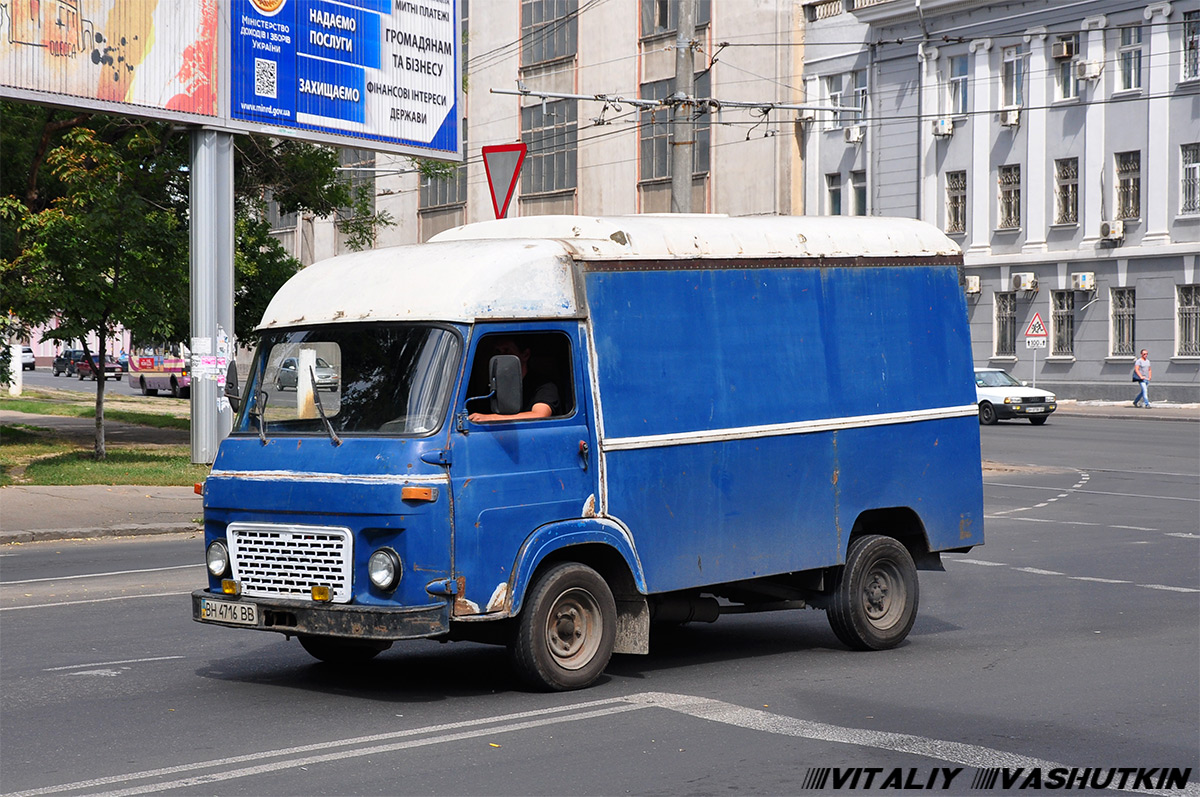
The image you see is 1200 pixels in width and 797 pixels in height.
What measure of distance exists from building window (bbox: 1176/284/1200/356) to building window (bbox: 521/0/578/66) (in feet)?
78.6

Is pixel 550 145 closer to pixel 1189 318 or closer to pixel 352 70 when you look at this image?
pixel 1189 318

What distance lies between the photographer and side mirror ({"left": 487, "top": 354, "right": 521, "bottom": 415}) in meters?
7.75

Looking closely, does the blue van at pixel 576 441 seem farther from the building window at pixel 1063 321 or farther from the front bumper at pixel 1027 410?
the building window at pixel 1063 321

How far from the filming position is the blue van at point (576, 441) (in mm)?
7777

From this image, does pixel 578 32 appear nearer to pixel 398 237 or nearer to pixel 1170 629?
pixel 398 237

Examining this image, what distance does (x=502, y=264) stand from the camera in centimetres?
817

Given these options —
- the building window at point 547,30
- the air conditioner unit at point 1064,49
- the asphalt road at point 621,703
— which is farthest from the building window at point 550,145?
the asphalt road at point 621,703

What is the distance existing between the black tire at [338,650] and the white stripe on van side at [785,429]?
197 centimetres

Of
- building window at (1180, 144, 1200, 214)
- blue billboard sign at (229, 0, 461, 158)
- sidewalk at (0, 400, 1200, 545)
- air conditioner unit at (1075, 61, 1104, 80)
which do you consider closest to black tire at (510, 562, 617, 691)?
sidewalk at (0, 400, 1200, 545)

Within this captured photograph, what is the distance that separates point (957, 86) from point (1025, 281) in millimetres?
7030

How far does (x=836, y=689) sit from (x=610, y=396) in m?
2.05

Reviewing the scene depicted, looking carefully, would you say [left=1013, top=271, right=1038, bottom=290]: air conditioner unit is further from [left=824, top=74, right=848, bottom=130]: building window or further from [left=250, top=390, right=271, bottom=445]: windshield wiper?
[left=250, top=390, right=271, bottom=445]: windshield wiper

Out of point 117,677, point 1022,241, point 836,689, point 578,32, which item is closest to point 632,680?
point 836,689

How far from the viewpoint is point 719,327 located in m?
9.00
